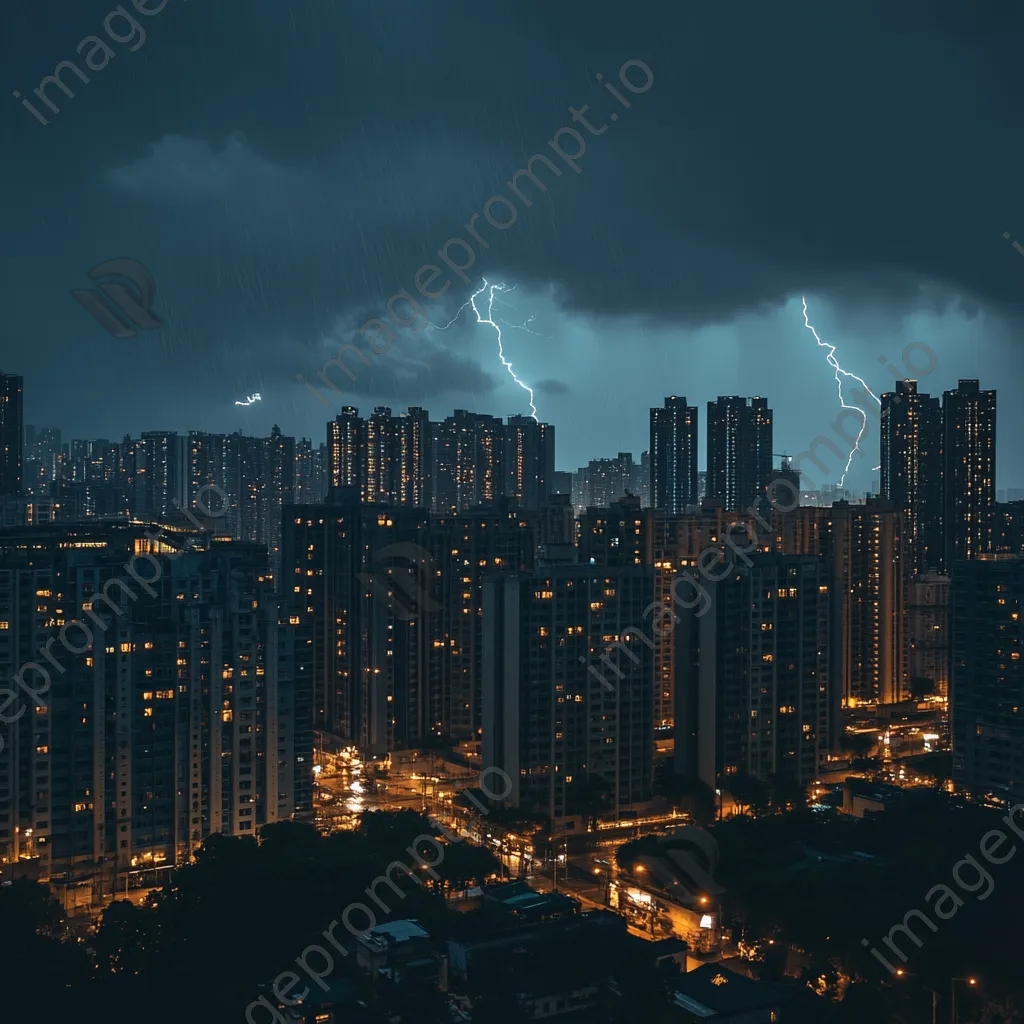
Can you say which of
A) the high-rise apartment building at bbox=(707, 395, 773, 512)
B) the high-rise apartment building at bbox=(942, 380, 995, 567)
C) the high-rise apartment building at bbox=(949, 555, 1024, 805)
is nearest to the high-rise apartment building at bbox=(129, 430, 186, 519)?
the high-rise apartment building at bbox=(707, 395, 773, 512)

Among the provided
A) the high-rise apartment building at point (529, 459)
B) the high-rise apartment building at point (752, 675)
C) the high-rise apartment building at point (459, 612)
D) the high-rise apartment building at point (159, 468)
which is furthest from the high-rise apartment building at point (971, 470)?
the high-rise apartment building at point (159, 468)

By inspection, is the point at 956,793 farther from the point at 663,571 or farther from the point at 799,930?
the point at 663,571

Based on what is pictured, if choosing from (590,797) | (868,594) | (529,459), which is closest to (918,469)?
(868,594)

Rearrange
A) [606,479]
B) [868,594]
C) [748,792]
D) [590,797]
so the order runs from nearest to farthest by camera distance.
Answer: [590,797] → [748,792] → [868,594] → [606,479]

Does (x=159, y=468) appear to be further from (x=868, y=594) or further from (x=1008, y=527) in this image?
(x=1008, y=527)

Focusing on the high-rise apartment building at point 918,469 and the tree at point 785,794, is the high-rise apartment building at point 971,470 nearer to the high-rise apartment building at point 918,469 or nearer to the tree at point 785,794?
the high-rise apartment building at point 918,469

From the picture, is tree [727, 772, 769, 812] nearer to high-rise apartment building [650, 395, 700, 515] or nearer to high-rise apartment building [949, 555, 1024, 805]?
high-rise apartment building [949, 555, 1024, 805]
